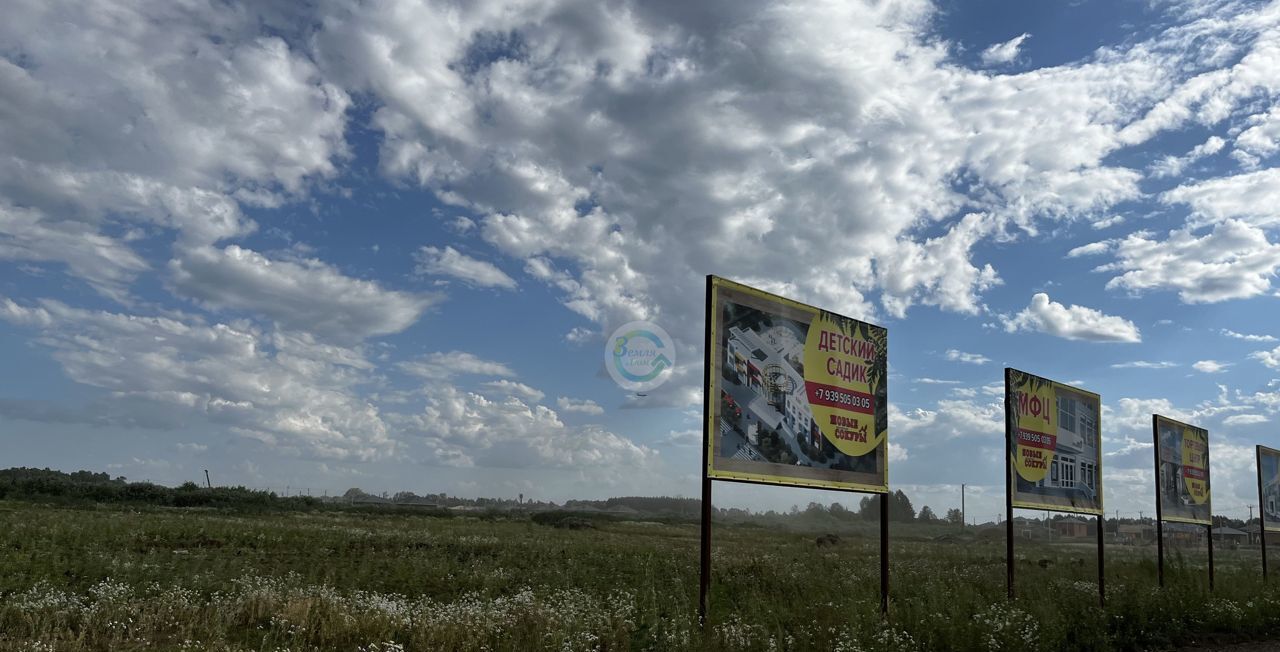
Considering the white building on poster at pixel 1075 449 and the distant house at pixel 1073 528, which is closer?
the white building on poster at pixel 1075 449

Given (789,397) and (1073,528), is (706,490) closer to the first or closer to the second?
(789,397)

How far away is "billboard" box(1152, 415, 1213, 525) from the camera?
78.5ft

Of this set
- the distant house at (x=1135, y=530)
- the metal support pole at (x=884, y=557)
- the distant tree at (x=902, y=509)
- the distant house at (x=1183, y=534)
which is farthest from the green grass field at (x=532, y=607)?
the distant tree at (x=902, y=509)

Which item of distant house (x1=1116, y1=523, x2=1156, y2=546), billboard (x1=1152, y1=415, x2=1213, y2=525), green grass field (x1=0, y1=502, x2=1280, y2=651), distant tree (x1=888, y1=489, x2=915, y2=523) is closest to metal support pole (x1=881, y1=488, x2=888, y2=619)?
green grass field (x1=0, y1=502, x2=1280, y2=651)

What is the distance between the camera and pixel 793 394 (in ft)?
40.9

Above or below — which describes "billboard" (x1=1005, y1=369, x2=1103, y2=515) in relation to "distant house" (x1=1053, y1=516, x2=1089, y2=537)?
above

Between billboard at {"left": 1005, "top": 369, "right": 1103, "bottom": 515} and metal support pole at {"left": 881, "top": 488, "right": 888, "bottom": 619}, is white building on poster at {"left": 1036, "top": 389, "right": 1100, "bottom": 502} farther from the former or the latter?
metal support pole at {"left": 881, "top": 488, "right": 888, "bottom": 619}

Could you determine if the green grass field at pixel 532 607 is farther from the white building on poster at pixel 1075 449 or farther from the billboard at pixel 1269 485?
the billboard at pixel 1269 485

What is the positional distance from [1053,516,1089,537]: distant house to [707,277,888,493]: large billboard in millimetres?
147552

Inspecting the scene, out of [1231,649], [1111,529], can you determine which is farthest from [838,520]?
[1231,649]

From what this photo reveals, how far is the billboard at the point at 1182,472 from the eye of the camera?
23.9 m

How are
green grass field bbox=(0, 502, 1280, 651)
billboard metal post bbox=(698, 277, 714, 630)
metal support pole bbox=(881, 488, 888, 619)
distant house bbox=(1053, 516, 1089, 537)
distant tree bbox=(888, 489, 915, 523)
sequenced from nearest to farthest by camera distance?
1. billboard metal post bbox=(698, 277, 714, 630)
2. green grass field bbox=(0, 502, 1280, 651)
3. metal support pole bbox=(881, 488, 888, 619)
4. distant house bbox=(1053, 516, 1089, 537)
5. distant tree bbox=(888, 489, 915, 523)

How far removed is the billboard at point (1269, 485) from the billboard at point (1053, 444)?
41.1ft

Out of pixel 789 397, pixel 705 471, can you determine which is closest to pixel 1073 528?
pixel 789 397
